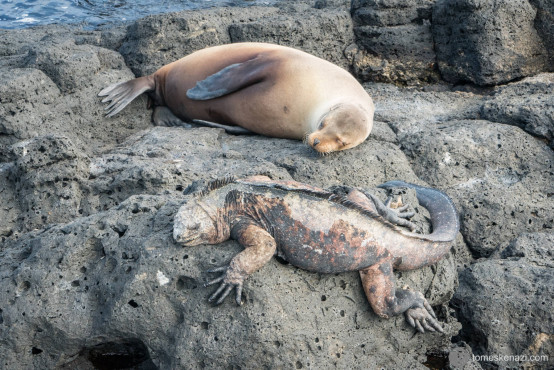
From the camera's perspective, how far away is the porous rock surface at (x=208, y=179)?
3.04 meters

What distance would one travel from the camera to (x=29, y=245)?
3488 millimetres

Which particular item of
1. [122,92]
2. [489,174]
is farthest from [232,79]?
[489,174]

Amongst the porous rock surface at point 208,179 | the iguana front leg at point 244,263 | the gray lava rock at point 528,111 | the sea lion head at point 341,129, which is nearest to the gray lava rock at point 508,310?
the porous rock surface at point 208,179

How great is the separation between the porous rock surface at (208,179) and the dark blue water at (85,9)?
2.68 meters

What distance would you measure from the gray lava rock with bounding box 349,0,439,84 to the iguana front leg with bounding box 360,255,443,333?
428 centimetres

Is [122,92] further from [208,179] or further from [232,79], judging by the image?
[208,179]

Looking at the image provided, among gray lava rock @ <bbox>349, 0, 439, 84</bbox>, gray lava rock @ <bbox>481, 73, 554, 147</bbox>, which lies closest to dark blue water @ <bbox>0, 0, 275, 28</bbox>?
gray lava rock @ <bbox>349, 0, 439, 84</bbox>

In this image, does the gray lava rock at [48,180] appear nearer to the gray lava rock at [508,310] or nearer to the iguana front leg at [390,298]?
the iguana front leg at [390,298]

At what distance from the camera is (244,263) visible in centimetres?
294

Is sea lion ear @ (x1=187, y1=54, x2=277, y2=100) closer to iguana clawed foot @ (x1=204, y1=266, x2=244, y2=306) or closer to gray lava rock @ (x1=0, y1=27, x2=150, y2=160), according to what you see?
gray lava rock @ (x1=0, y1=27, x2=150, y2=160)

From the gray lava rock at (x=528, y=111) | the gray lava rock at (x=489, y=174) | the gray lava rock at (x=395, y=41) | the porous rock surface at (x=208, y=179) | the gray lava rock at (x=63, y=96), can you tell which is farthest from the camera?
the gray lava rock at (x=395, y=41)

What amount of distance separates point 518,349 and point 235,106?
3.39 m

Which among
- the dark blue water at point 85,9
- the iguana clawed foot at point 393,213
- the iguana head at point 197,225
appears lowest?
the dark blue water at point 85,9

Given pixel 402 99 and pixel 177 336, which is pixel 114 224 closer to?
pixel 177 336
